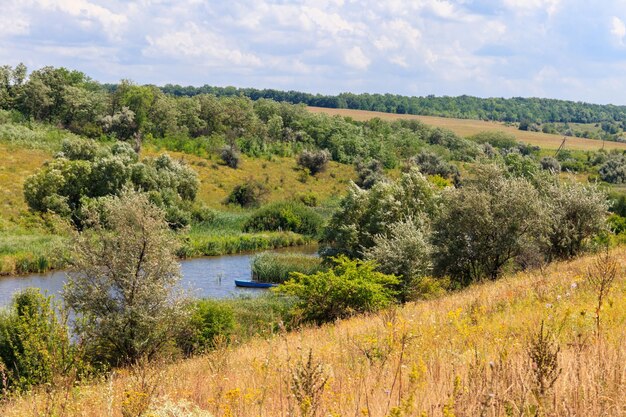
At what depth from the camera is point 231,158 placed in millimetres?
76312

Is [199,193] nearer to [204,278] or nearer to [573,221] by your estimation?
[204,278]

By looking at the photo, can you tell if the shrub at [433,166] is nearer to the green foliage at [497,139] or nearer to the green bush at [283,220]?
the green bush at [283,220]

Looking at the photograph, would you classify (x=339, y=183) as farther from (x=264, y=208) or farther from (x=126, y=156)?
(x=126, y=156)

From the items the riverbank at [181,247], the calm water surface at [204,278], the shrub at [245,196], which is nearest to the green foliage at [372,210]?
the calm water surface at [204,278]

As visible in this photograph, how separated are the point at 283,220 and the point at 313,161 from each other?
24875mm

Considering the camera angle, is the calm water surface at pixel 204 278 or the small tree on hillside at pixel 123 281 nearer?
the small tree on hillside at pixel 123 281

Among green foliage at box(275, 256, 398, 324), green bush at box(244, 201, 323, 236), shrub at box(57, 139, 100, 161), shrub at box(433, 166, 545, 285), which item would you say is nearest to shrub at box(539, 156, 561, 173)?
green bush at box(244, 201, 323, 236)

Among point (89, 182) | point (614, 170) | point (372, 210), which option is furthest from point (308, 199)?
point (614, 170)

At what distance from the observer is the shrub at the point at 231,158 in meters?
76.2

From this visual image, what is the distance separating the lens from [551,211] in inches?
1025

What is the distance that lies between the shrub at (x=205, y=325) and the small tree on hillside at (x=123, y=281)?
7.68 feet

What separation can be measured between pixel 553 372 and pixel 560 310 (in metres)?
4.73

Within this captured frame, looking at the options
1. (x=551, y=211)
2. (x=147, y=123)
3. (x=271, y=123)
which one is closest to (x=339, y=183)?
(x=271, y=123)

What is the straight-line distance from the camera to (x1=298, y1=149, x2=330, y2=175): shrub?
80438 millimetres
